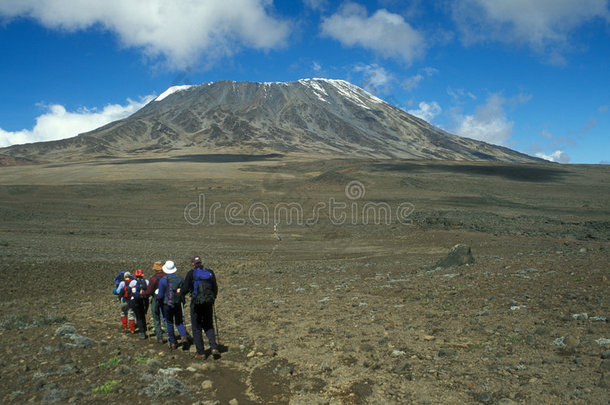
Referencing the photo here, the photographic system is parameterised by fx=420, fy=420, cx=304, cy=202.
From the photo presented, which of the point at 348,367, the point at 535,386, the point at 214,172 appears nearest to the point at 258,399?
the point at 348,367

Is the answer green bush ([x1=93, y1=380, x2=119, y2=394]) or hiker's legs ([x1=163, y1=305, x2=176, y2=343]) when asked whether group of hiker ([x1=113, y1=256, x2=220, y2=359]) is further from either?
green bush ([x1=93, y1=380, x2=119, y2=394])

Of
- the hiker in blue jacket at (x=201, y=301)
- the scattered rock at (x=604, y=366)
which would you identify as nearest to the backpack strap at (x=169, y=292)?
the hiker in blue jacket at (x=201, y=301)

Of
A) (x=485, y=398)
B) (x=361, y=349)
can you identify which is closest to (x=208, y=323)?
(x=361, y=349)

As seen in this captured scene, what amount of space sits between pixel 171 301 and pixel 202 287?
0.84 metres

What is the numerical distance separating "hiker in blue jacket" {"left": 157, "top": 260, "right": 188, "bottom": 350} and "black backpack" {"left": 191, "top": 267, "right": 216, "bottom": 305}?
419mm

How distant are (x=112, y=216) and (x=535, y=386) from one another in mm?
41709

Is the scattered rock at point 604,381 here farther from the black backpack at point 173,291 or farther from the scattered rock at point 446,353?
the black backpack at point 173,291

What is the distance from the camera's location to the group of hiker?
7.83 meters

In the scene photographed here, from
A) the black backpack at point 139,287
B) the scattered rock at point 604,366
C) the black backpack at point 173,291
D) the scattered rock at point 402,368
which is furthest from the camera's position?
the black backpack at point 139,287

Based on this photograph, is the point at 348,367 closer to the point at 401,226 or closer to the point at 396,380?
the point at 396,380

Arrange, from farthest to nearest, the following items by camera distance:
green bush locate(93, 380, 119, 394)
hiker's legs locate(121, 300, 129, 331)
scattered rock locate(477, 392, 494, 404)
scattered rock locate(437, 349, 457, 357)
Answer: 1. hiker's legs locate(121, 300, 129, 331)
2. scattered rock locate(437, 349, 457, 357)
3. green bush locate(93, 380, 119, 394)
4. scattered rock locate(477, 392, 494, 404)

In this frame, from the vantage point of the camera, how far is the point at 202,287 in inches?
309

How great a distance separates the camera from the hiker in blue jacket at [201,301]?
7789mm

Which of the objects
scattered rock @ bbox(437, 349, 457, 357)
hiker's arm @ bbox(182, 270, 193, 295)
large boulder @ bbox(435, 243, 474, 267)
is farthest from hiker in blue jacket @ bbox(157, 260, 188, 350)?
large boulder @ bbox(435, 243, 474, 267)
